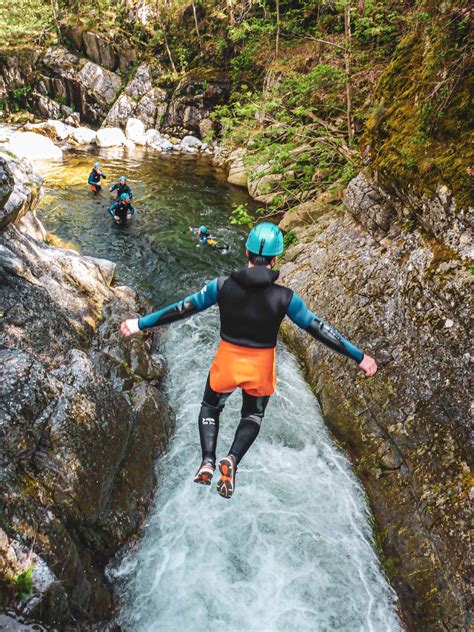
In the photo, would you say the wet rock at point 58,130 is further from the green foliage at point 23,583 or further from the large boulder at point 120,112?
the green foliage at point 23,583

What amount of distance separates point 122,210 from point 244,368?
36.7 feet

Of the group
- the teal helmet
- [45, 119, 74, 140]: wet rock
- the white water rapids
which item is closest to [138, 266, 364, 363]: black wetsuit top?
the teal helmet

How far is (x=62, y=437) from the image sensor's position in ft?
11.0

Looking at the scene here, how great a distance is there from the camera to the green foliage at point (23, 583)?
8.02 feet

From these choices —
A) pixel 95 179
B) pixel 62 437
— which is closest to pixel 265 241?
pixel 62 437

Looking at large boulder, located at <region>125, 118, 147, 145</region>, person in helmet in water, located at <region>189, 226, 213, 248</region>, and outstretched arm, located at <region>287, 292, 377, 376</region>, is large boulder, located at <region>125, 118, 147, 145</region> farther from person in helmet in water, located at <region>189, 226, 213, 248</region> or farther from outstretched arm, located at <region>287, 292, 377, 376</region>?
outstretched arm, located at <region>287, 292, 377, 376</region>

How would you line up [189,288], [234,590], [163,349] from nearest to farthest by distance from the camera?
[234,590] → [163,349] → [189,288]

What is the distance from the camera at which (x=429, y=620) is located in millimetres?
3270

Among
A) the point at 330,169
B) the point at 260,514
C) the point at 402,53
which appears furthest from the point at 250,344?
the point at 330,169

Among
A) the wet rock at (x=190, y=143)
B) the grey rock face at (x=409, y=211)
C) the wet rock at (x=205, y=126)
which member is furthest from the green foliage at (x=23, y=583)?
the wet rock at (x=205, y=126)

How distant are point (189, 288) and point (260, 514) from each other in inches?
260

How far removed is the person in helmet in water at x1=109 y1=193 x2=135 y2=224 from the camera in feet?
41.7

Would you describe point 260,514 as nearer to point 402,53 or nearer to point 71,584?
point 71,584

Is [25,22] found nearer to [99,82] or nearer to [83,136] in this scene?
[99,82]
